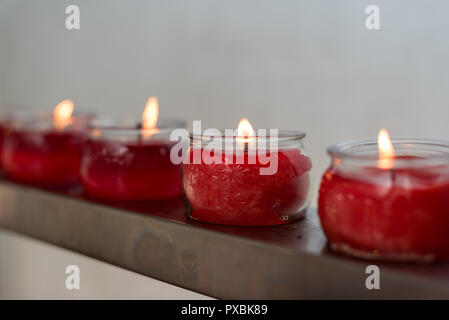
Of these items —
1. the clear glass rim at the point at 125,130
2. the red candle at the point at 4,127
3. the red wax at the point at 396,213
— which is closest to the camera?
the red wax at the point at 396,213

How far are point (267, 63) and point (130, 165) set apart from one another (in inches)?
9.2

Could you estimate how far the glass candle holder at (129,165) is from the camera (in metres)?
0.57

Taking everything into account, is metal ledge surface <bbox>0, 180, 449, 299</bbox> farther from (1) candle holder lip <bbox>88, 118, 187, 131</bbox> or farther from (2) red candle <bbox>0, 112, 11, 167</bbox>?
(2) red candle <bbox>0, 112, 11, 167</bbox>

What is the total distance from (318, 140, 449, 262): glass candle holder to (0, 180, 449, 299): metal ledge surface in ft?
0.04

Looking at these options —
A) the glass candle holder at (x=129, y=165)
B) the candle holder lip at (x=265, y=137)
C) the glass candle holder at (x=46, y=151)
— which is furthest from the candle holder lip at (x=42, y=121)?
the candle holder lip at (x=265, y=137)

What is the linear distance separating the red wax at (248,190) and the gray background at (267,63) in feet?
0.59

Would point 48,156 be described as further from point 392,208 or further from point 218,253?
point 392,208

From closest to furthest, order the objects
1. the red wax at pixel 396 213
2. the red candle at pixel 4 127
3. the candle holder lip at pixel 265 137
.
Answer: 1. the red wax at pixel 396 213
2. the candle holder lip at pixel 265 137
3. the red candle at pixel 4 127

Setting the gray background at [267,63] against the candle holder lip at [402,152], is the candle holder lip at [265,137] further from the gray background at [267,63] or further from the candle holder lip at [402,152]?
the gray background at [267,63]

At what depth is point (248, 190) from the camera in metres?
0.47

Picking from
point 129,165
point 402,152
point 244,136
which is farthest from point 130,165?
point 402,152
